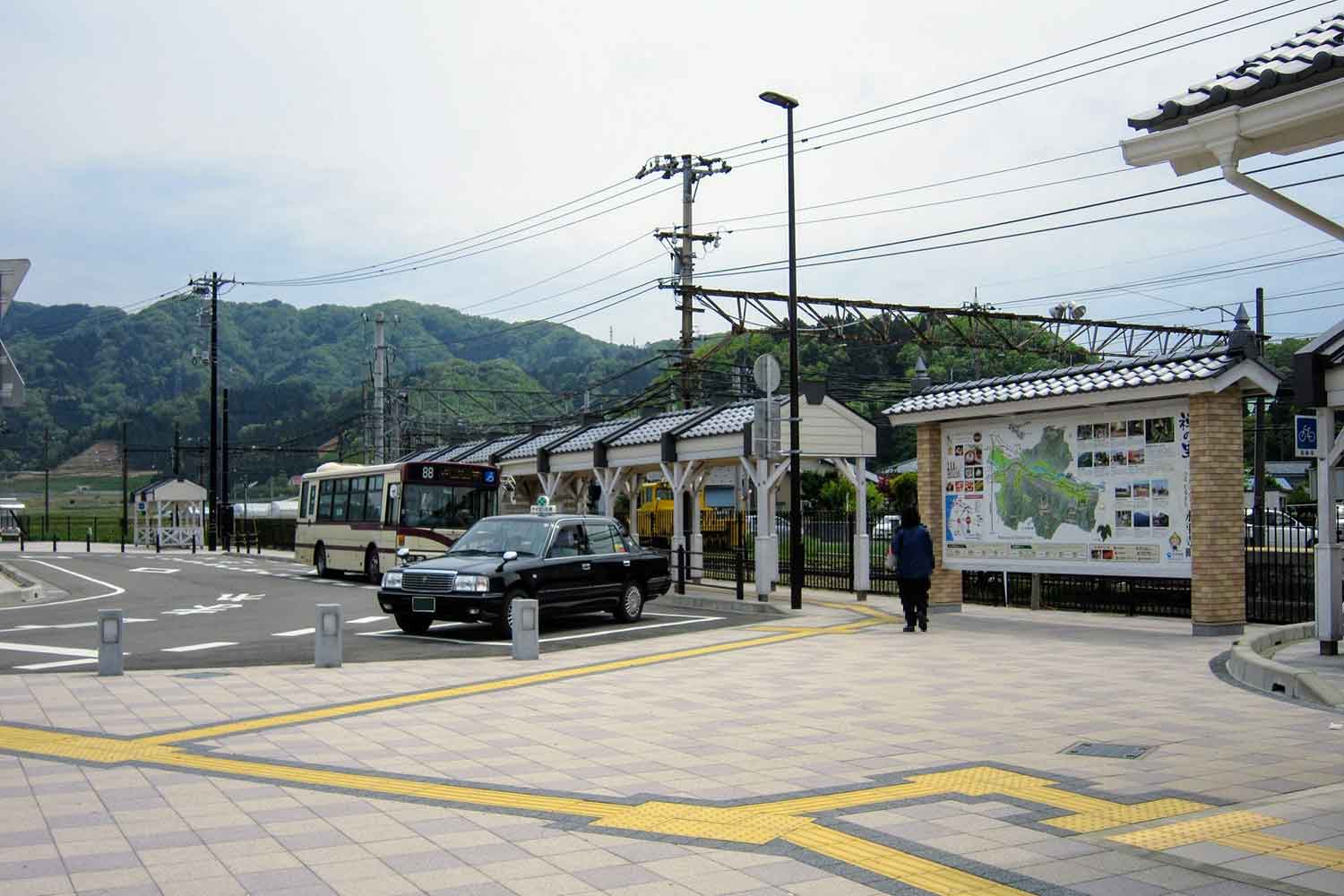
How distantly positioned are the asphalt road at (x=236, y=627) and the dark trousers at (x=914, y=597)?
3.18m

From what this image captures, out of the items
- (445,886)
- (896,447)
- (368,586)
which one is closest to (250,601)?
(368,586)

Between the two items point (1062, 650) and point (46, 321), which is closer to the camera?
point (1062, 650)

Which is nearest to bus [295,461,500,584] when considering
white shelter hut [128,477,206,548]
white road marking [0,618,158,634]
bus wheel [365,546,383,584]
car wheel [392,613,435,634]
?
bus wheel [365,546,383,584]

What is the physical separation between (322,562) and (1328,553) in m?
26.0

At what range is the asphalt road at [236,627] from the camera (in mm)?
14711

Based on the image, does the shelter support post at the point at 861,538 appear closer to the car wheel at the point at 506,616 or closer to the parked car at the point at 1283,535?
the parked car at the point at 1283,535

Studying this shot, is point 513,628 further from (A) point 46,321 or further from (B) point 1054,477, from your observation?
(A) point 46,321

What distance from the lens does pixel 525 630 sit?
13.7 m

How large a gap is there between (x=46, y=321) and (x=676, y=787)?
176226 millimetres

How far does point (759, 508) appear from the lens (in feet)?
74.7

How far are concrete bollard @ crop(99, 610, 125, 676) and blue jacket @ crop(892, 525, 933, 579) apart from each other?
1001 cm

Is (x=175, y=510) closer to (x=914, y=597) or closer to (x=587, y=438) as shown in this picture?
(x=587, y=438)

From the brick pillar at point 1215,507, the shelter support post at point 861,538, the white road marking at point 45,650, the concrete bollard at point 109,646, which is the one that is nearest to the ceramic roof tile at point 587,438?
the shelter support post at point 861,538

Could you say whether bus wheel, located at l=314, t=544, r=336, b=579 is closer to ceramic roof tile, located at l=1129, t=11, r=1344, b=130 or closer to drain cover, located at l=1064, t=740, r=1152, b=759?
drain cover, located at l=1064, t=740, r=1152, b=759
